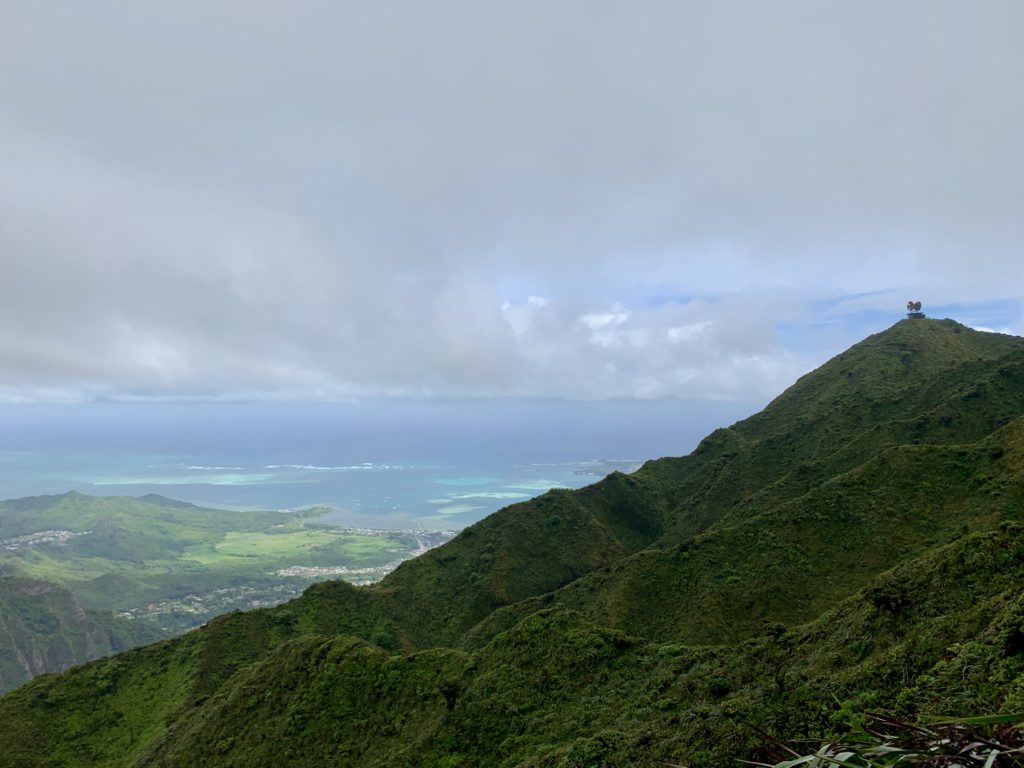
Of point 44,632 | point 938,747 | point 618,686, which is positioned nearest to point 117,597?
point 44,632

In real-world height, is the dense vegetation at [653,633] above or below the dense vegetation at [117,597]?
above

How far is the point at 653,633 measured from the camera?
40.9 metres

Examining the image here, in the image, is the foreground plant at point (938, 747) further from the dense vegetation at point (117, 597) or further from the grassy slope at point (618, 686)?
the dense vegetation at point (117, 597)

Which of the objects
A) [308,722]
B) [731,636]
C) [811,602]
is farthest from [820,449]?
[308,722]

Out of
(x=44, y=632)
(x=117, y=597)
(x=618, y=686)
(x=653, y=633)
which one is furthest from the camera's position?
(x=117, y=597)

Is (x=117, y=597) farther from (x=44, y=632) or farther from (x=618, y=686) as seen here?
(x=618, y=686)

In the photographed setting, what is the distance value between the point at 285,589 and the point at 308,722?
14456cm

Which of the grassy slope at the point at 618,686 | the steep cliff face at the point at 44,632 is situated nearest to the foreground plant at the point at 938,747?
the grassy slope at the point at 618,686

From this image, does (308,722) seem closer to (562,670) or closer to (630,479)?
(562,670)

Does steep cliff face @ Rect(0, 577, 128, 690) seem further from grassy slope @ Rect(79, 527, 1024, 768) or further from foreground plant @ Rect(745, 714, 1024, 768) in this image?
foreground plant @ Rect(745, 714, 1024, 768)

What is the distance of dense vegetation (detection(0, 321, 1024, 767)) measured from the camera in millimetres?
20062

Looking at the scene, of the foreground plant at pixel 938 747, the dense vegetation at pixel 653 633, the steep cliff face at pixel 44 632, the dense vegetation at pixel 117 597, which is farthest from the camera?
the dense vegetation at pixel 117 597

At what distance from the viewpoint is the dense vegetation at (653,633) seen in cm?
2006

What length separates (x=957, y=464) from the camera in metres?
43.7
